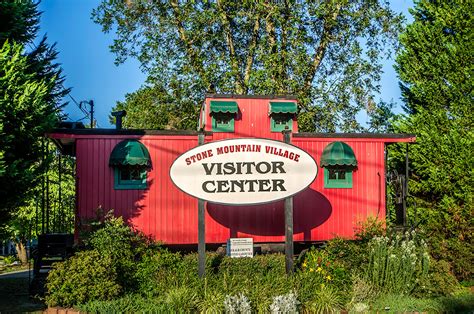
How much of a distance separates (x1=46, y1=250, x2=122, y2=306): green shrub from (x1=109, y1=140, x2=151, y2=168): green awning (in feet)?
13.5

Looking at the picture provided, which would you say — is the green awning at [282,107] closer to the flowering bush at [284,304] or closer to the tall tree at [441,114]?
the tall tree at [441,114]

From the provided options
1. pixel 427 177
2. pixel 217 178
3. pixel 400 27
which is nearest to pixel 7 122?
pixel 217 178

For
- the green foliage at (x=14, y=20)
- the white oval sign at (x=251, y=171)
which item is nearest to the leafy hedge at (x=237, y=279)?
the white oval sign at (x=251, y=171)

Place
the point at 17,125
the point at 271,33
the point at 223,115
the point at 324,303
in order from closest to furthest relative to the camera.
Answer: the point at 324,303, the point at 17,125, the point at 223,115, the point at 271,33

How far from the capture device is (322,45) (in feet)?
95.0

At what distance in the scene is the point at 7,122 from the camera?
12875 millimetres

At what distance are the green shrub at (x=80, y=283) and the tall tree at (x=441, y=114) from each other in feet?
36.0

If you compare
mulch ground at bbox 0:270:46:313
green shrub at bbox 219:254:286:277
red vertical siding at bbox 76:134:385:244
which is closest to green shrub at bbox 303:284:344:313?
green shrub at bbox 219:254:286:277

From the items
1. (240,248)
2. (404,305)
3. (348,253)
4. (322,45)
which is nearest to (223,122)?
(240,248)

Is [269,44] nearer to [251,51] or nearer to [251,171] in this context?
[251,51]

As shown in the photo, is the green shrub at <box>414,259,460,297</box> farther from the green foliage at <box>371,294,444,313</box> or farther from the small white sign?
the small white sign

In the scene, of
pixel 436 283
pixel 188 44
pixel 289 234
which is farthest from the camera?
pixel 188 44

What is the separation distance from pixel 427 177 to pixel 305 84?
9.06 metres

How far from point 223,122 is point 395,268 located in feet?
23.1
